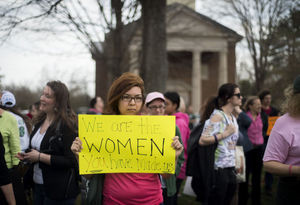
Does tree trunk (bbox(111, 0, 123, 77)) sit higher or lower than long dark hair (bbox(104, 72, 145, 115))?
higher

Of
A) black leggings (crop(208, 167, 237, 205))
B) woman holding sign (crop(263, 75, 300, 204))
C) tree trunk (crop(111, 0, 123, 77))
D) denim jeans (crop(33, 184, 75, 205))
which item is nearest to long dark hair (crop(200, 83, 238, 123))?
black leggings (crop(208, 167, 237, 205))

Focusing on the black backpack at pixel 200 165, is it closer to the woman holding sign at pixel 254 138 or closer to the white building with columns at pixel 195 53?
the woman holding sign at pixel 254 138

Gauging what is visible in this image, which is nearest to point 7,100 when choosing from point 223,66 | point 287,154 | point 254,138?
point 287,154

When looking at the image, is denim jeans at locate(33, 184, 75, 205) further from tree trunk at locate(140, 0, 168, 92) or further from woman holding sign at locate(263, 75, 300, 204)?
tree trunk at locate(140, 0, 168, 92)

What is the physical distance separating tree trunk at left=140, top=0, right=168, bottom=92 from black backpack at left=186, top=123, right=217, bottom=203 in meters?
3.02

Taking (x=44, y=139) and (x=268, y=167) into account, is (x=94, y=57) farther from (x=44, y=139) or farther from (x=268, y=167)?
(x=268, y=167)

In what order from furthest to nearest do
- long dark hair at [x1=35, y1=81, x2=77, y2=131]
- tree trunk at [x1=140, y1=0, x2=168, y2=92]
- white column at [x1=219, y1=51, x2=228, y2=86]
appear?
1. white column at [x1=219, y1=51, x2=228, y2=86]
2. tree trunk at [x1=140, y1=0, x2=168, y2=92]
3. long dark hair at [x1=35, y1=81, x2=77, y2=131]

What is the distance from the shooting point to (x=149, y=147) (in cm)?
211

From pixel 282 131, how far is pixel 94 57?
300 inches

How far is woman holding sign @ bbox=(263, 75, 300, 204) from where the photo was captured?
2135 millimetres

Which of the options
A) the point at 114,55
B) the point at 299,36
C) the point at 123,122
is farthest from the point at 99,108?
the point at 299,36

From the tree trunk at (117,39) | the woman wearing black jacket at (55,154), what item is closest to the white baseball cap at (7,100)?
the woman wearing black jacket at (55,154)

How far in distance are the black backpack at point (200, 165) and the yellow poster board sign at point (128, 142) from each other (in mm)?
1757

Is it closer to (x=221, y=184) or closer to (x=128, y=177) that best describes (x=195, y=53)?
(x=221, y=184)
